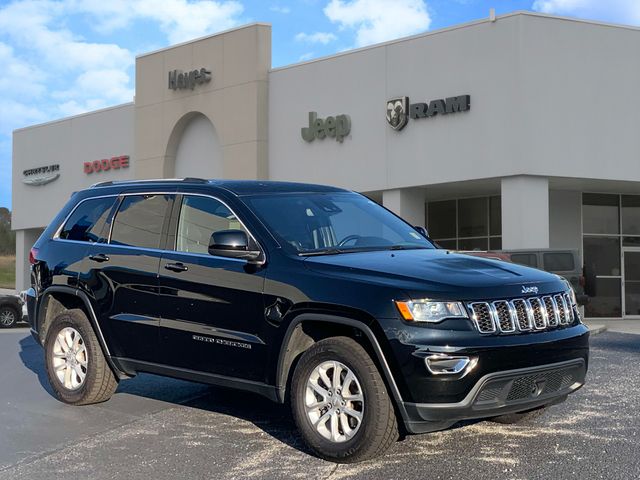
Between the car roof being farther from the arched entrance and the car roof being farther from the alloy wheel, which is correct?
the arched entrance

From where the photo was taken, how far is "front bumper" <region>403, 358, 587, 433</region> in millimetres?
5047

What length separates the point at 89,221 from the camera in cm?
766

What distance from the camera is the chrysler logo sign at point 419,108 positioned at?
22.5m

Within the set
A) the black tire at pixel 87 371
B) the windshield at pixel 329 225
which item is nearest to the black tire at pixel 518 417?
the windshield at pixel 329 225

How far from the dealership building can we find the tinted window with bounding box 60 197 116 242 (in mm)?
15549

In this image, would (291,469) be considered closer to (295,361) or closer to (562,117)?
(295,361)

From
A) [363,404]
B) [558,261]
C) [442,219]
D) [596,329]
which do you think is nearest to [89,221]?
[363,404]

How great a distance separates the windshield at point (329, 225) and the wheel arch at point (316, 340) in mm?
557

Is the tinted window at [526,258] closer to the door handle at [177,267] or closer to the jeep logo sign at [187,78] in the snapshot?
the door handle at [177,267]

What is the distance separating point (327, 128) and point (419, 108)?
3572 millimetres

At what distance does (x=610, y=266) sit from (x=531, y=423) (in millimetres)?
20423

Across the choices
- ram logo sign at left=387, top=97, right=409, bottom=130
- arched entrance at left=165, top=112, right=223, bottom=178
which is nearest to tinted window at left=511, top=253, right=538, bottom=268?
ram logo sign at left=387, top=97, right=409, bottom=130

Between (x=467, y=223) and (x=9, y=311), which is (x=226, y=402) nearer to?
(x=9, y=311)

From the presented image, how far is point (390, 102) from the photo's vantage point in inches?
952
